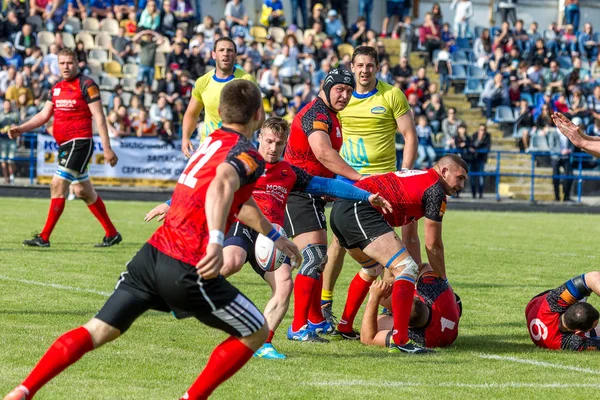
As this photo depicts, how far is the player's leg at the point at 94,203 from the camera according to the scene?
13617mm

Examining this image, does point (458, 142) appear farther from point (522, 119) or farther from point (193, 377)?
point (193, 377)

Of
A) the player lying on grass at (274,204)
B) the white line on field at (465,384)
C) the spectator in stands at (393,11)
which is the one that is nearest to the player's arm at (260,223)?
the white line on field at (465,384)

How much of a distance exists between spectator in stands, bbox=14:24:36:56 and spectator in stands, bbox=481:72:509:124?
13.4m

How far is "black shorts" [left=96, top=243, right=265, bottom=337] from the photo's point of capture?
513 centimetres

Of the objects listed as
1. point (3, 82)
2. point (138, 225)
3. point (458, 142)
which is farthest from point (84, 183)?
point (458, 142)

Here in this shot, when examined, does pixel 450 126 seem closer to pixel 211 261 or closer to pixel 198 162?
pixel 198 162

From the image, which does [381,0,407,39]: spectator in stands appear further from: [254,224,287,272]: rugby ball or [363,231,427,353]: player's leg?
[254,224,287,272]: rugby ball

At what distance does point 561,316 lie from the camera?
309 inches

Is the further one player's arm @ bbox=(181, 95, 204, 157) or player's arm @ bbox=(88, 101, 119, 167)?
player's arm @ bbox=(88, 101, 119, 167)

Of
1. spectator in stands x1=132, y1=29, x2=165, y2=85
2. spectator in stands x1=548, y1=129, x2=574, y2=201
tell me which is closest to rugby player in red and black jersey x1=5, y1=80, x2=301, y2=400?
spectator in stands x1=548, y1=129, x2=574, y2=201

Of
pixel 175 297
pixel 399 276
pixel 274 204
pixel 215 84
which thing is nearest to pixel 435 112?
pixel 215 84

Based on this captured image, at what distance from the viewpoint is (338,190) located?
23.3 ft

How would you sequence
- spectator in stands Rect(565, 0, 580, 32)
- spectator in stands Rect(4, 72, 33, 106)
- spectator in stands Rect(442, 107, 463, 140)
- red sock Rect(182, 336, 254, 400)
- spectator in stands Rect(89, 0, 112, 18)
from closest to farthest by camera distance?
red sock Rect(182, 336, 254, 400)
spectator in stands Rect(4, 72, 33, 106)
spectator in stands Rect(442, 107, 463, 140)
spectator in stands Rect(89, 0, 112, 18)
spectator in stands Rect(565, 0, 580, 32)

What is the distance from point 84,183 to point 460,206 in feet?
46.4
